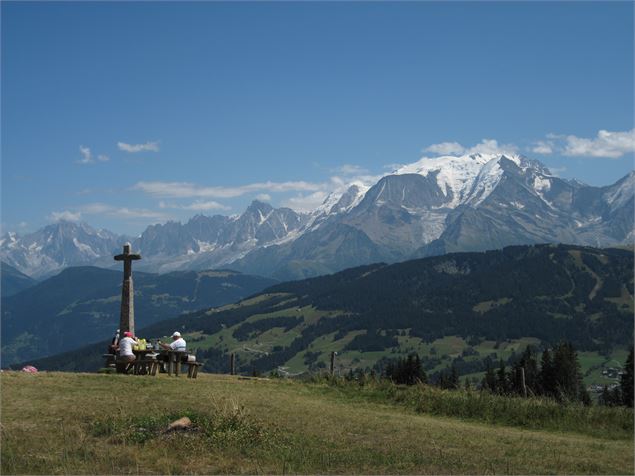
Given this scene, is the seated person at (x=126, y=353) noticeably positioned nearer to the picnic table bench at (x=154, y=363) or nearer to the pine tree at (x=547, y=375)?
the picnic table bench at (x=154, y=363)

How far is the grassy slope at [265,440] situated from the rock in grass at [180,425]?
55 centimetres

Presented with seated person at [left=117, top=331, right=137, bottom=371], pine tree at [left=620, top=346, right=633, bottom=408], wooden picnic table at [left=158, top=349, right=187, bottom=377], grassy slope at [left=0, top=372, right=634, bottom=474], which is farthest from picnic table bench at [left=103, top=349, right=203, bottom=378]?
pine tree at [left=620, top=346, right=633, bottom=408]

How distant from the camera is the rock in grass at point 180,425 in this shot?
17797 millimetres

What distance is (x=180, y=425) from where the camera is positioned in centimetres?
1794

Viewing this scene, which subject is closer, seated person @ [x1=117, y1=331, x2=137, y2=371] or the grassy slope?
the grassy slope

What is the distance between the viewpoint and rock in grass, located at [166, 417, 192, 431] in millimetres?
17797

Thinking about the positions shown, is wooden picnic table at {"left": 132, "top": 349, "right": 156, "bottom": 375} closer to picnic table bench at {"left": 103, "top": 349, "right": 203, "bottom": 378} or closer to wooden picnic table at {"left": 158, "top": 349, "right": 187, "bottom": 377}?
picnic table bench at {"left": 103, "top": 349, "right": 203, "bottom": 378}

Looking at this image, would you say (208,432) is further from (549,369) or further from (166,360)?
→ (549,369)

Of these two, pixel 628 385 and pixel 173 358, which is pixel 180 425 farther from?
pixel 628 385

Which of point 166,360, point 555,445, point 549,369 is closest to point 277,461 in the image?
point 555,445

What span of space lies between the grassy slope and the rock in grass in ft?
1.81

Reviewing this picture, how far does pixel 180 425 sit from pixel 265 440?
7.87 ft

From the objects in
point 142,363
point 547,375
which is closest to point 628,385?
point 547,375

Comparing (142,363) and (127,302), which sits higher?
(127,302)
